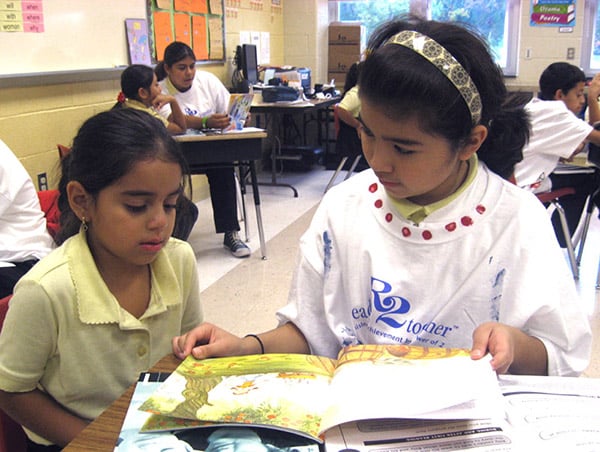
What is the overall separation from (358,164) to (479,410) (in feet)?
14.5

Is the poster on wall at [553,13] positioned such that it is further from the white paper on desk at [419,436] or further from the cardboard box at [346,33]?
the white paper on desk at [419,436]

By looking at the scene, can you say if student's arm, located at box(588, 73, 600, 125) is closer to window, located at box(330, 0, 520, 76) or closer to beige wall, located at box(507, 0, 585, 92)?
beige wall, located at box(507, 0, 585, 92)

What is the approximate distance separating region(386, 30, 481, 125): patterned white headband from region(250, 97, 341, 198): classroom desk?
3.96m

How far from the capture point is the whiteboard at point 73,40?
9.33 feet

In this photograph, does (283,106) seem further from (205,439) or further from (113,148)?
(205,439)

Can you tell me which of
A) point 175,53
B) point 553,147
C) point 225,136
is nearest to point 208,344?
point 553,147

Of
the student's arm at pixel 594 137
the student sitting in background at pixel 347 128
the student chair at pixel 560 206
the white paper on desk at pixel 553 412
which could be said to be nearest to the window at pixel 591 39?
the student sitting in background at pixel 347 128

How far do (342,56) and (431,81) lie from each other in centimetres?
569

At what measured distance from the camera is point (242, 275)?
3.15 meters

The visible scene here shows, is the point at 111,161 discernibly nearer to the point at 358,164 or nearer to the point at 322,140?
the point at 358,164

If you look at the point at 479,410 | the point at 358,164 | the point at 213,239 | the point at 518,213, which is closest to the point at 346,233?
the point at 518,213

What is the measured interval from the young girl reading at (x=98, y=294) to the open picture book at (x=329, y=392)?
31cm

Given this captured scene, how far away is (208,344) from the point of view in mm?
833

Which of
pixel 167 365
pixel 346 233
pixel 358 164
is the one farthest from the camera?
pixel 358 164
